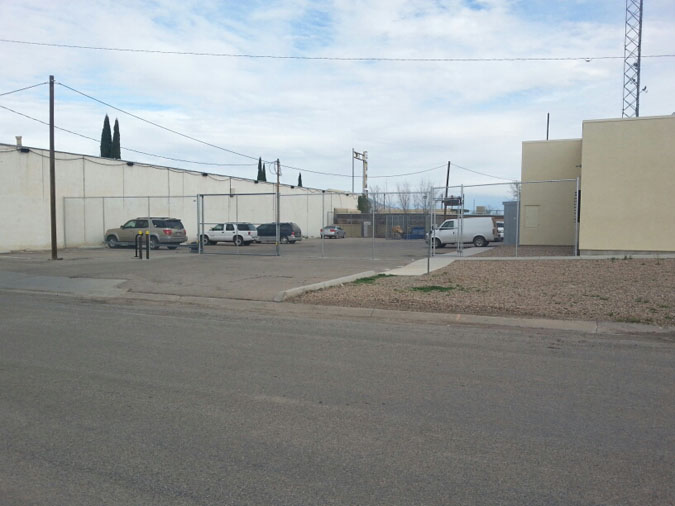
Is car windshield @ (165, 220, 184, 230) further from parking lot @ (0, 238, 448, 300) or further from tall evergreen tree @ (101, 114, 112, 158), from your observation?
tall evergreen tree @ (101, 114, 112, 158)

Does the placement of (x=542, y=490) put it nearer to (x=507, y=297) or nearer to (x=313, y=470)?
(x=313, y=470)

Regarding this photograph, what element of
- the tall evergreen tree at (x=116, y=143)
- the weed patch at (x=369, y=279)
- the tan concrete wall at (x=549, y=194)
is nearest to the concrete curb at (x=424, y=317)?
the weed patch at (x=369, y=279)

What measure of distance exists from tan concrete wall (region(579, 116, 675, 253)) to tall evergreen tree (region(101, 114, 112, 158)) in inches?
1372

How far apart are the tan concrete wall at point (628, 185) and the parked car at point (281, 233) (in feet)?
69.4

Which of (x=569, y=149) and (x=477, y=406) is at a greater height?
(x=569, y=149)

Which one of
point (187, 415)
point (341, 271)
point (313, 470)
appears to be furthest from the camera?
point (341, 271)

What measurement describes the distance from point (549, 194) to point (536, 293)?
64.5 feet

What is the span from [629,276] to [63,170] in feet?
94.0

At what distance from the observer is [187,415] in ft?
16.9

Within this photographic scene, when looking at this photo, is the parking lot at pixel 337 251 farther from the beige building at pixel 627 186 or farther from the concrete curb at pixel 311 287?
the beige building at pixel 627 186

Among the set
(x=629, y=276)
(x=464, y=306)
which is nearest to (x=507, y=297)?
(x=464, y=306)

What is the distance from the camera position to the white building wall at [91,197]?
93.2 feet

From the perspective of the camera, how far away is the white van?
31.6 meters

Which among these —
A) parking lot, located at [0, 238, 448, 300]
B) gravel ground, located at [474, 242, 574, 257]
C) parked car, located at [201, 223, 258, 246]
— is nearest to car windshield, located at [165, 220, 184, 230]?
parked car, located at [201, 223, 258, 246]
